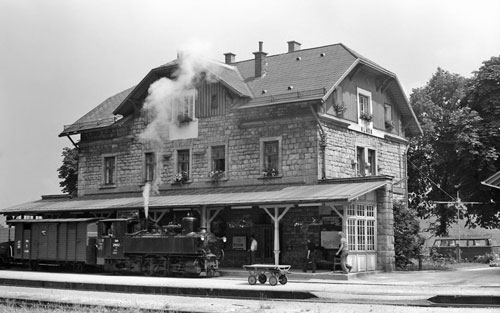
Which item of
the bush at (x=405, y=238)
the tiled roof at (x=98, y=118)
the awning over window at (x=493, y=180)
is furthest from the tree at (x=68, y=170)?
the awning over window at (x=493, y=180)

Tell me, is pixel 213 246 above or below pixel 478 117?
below

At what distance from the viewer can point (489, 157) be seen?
28.1 metres

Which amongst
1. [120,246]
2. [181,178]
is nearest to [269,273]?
[120,246]

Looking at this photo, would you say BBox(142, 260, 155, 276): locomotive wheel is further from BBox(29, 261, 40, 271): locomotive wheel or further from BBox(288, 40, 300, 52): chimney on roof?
BBox(288, 40, 300, 52): chimney on roof

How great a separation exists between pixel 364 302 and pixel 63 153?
3859 cm

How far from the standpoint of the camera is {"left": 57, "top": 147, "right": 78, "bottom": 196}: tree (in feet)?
155

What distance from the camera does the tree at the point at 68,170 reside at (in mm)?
47156

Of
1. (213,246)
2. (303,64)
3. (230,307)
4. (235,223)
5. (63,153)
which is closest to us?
(230,307)

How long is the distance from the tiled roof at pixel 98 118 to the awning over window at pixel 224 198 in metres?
3.36

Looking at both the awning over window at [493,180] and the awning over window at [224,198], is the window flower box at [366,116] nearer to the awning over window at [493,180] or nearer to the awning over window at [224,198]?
the awning over window at [224,198]

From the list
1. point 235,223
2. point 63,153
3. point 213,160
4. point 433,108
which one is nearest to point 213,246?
point 235,223

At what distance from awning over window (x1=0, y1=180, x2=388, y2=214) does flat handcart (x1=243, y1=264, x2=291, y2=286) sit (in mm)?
3582

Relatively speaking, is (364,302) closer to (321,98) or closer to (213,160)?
(321,98)

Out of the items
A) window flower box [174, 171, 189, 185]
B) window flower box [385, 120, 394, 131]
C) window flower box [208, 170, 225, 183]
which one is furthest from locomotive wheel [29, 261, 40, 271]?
window flower box [385, 120, 394, 131]
